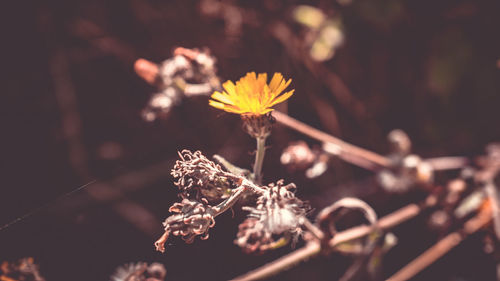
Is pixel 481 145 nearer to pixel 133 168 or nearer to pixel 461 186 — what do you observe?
pixel 461 186

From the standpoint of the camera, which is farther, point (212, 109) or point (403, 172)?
point (212, 109)

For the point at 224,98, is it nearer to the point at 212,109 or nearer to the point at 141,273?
the point at 141,273

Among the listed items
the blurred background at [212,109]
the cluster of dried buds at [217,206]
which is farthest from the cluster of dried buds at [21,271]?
the cluster of dried buds at [217,206]

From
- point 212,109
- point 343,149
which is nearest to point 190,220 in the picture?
point 343,149

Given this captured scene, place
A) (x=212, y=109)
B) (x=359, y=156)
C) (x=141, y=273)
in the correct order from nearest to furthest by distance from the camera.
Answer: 1. (x=141, y=273)
2. (x=359, y=156)
3. (x=212, y=109)

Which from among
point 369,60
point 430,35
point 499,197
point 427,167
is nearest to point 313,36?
point 369,60

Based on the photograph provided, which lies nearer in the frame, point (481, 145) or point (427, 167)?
point (427, 167)

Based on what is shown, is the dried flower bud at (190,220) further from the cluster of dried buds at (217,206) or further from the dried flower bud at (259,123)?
the dried flower bud at (259,123)
